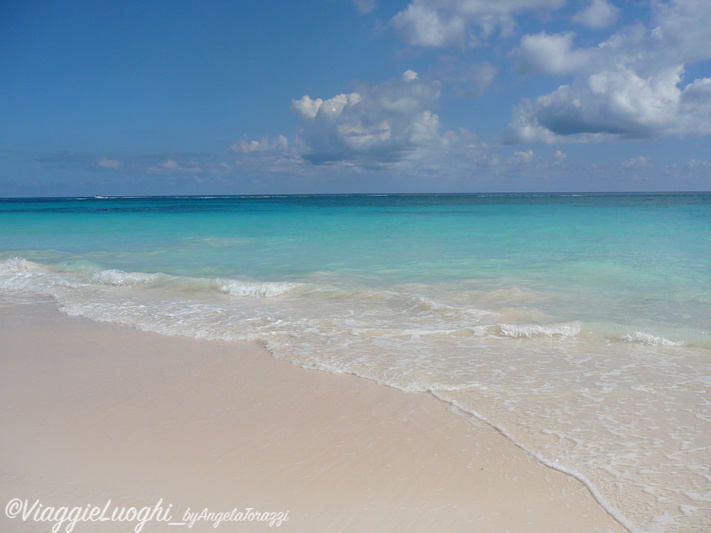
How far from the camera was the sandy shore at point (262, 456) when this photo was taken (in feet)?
8.66

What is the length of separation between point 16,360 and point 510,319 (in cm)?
628

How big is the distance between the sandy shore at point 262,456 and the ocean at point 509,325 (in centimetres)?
32

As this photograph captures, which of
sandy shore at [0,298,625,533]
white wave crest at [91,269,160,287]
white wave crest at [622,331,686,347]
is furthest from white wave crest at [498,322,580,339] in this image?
white wave crest at [91,269,160,287]

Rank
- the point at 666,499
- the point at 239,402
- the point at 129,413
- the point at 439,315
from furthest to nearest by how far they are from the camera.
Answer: the point at 439,315 < the point at 239,402 < the point at 129,413 < the point at 666,499

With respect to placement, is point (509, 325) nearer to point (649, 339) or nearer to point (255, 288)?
point (649, 339)

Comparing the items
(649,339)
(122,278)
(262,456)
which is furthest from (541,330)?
(122,278)

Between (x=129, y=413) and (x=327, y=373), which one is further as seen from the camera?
(x=327, y=373)

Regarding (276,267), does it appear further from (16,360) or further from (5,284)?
(16,360)

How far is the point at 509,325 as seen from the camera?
21.1 ft

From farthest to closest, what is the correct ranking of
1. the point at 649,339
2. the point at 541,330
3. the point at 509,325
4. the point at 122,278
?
the point at 122,278 < the point at 509,325 < the point at 541,330 < the point at 649,339

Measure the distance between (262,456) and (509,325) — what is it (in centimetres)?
423

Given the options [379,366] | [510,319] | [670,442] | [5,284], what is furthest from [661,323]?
[5,284]

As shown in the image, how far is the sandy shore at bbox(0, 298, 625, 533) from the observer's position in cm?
264

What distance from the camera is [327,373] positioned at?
4945 mm
